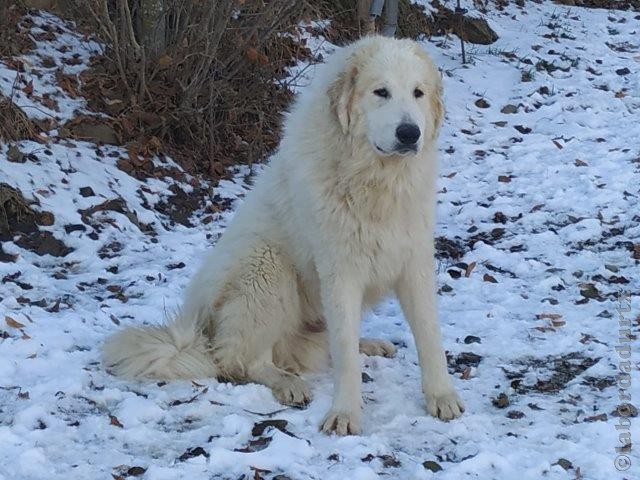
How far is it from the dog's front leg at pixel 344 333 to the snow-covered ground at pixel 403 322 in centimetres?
13

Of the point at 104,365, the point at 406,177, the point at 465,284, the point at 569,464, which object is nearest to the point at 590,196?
the point at 465,284

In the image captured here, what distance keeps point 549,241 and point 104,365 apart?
287 centimetres

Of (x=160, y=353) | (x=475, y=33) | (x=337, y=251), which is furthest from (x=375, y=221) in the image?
(x=475, y=33)

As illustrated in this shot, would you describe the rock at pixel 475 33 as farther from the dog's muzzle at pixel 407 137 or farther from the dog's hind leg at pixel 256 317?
the dog's muzzle at pixel 407 137

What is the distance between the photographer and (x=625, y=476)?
257 centimetres

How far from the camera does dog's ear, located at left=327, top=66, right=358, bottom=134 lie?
3188 millimetres

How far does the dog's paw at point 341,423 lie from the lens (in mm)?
2994

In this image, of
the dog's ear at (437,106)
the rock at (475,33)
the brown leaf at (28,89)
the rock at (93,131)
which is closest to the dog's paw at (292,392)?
the dog's ear at (437,106)

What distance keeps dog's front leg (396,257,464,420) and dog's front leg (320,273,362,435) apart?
0.72ft

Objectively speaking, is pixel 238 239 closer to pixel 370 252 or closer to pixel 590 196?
pixel 370 252

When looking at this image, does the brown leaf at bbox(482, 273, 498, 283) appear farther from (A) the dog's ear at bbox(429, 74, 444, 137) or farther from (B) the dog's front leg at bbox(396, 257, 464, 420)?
(A) the dog's ear at bbox(429, 74, 444, 137)

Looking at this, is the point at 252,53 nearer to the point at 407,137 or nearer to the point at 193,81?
the point at 193,81

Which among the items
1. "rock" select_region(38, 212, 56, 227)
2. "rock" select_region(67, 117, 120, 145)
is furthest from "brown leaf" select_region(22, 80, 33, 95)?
"rock" select_region(38, 212, 56, 227)

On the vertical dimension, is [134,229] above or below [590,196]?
below
